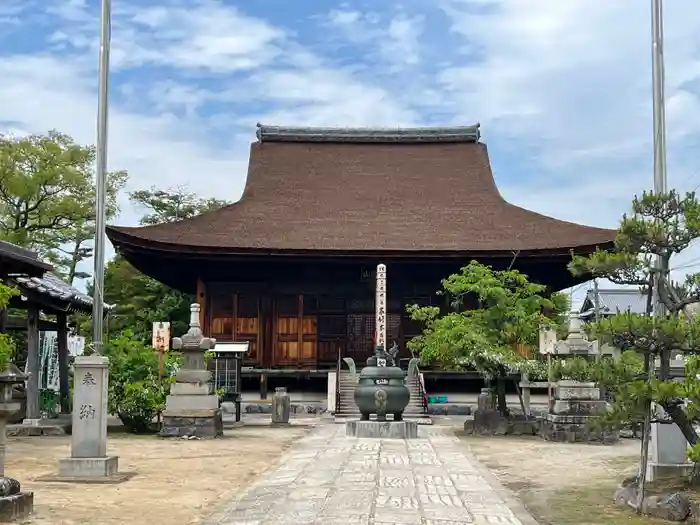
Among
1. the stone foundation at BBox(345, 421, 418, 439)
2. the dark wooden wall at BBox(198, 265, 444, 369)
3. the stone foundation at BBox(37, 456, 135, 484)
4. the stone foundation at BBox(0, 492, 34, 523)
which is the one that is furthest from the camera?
the dark wooden wall at BBox(198, 265, 444, 369)

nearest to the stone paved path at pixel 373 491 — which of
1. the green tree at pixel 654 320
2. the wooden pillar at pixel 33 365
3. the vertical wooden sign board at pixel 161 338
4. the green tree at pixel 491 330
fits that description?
the green tree at pixel 654 320

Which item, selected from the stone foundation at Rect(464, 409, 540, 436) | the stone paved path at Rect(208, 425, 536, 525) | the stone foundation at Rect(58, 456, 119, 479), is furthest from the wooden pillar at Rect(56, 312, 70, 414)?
the stone foundation at Rect(58, 456, 119, 479)

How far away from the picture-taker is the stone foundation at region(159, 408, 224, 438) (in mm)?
16141

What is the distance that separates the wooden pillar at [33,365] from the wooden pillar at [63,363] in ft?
3.54

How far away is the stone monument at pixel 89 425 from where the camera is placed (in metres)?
9.91

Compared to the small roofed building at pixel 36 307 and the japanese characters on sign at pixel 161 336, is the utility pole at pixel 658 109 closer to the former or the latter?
the small roofed building at pixel 36 307

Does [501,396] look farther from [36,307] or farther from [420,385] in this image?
[36,307]

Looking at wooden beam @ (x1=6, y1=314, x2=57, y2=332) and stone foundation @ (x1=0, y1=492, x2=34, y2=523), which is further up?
wooden beam @ (x1=6, y1=314, x2=57, y2=332)

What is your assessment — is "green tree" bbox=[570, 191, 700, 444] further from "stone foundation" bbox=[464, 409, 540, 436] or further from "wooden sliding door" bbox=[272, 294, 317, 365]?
"wooden sliding door" bbox=[272, 294, 317, 365]

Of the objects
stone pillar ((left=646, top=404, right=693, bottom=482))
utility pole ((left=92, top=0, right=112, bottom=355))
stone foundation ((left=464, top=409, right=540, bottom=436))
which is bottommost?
stone foundation ((left=464, top=409, right=540, bottom=436))

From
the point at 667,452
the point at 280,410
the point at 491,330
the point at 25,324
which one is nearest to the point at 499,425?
the point at 491,330

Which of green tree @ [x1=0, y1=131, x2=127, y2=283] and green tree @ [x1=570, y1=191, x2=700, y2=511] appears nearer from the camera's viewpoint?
green tree @ [x1=570, y1=191, x2=700, y2=511]

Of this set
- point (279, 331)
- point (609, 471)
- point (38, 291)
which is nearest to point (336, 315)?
point (279, 331)

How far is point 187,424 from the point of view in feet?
53.1
